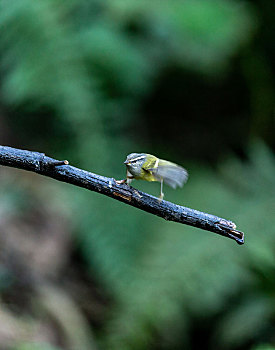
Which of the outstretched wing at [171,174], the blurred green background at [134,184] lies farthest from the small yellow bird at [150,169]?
the blurred green background at [134,184]

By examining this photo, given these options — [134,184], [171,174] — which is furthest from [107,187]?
[134,184]

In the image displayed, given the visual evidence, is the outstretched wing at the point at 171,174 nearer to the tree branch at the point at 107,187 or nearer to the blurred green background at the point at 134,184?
the tree branch at the point at 107,187

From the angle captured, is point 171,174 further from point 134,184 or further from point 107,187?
point 134,184

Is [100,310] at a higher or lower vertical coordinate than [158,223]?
lower

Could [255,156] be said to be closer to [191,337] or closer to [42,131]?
A: [191,337]

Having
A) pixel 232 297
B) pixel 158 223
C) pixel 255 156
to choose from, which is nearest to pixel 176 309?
pixel 232 297

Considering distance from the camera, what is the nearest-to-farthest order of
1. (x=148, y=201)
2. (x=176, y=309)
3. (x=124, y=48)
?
1. (x=148, y=201)
2. (x=176, y=309)
3. (x=124, y=48)

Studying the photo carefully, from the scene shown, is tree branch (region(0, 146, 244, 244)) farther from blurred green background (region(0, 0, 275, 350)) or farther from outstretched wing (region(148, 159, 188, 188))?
blurred green background (region(0, 0, 275, 350))
